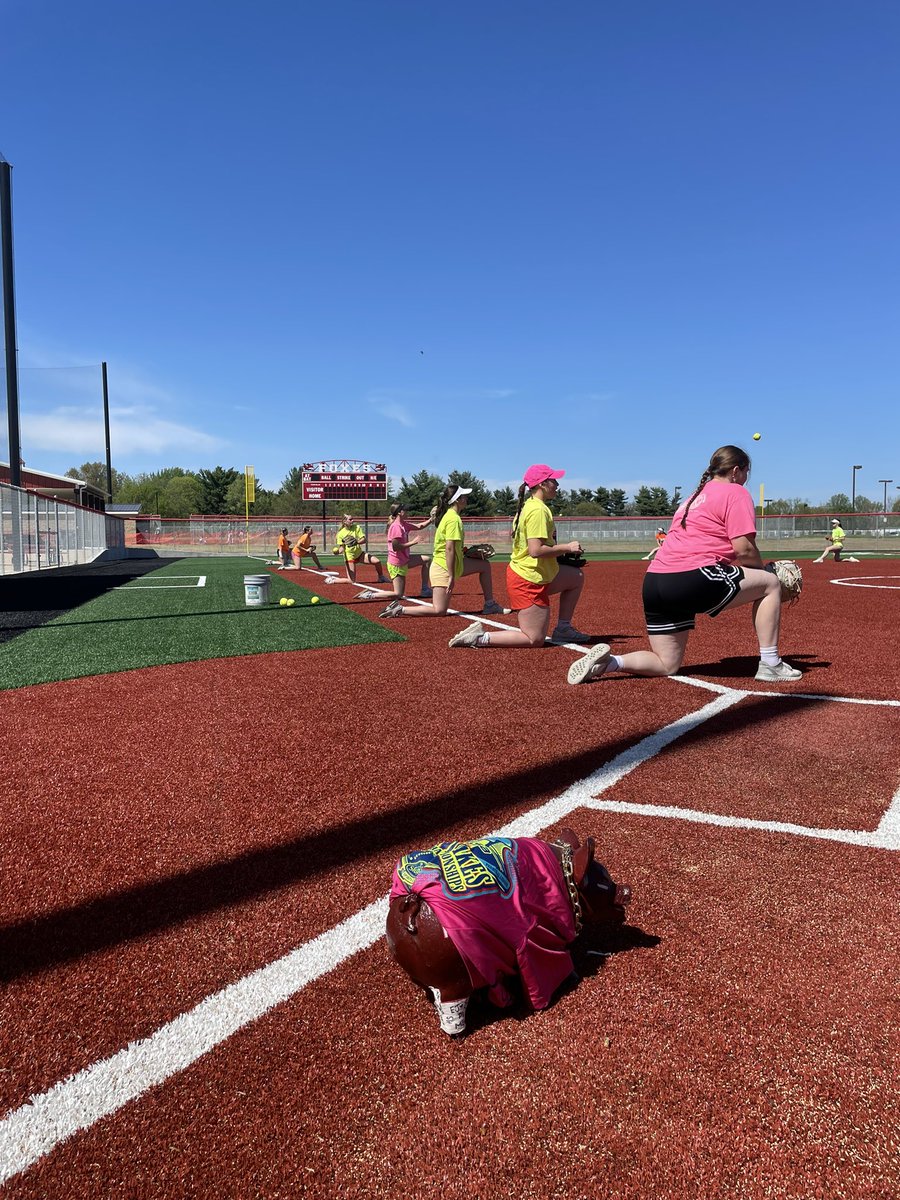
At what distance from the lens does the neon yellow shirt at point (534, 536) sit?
6.72m

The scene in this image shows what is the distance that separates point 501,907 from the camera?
1974mm

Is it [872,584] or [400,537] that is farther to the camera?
[872,584]

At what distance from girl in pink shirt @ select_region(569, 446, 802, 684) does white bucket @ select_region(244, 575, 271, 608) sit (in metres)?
7.44

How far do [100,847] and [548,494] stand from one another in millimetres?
5201

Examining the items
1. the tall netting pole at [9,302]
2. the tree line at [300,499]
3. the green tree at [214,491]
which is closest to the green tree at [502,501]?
the tree line at [300,499]

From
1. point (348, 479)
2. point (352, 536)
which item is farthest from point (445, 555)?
point (348, 479)

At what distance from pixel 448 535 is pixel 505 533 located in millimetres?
39689

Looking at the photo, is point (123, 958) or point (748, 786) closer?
point (123, 958)

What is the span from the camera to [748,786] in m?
3.50

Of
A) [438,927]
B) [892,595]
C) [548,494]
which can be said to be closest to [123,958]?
[438,927]

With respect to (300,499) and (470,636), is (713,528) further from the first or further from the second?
(300,499)

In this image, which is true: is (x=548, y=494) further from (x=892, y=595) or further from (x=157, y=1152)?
(x=892, y=595)

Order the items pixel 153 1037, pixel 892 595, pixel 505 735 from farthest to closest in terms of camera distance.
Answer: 1. pixel 892 595
2. pixel 505 735
3. pixel 153 1037

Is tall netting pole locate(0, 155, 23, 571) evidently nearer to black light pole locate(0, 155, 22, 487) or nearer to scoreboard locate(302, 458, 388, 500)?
black light pole locate(0, 155, 22, 487)
